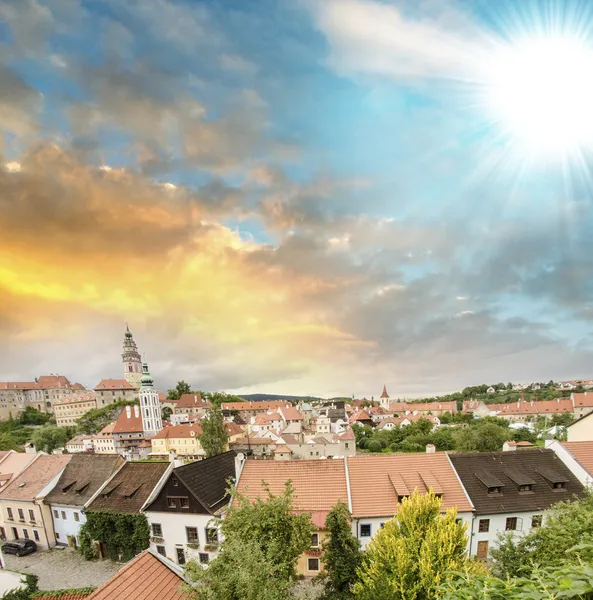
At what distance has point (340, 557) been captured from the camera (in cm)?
1529

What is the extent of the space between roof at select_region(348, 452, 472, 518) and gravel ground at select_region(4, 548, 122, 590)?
59.2 feet

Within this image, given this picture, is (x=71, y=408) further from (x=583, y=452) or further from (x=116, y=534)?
(x=583, y=452)

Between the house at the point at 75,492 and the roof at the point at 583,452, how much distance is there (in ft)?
122

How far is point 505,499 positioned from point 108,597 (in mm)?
24297

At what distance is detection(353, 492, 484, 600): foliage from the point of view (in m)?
11.2

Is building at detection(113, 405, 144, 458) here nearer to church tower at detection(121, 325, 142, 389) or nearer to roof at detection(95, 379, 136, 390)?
roof at detection(95, 379, 136, 390)

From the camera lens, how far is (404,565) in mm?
11555

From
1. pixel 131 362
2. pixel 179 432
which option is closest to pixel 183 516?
pixel 179 432

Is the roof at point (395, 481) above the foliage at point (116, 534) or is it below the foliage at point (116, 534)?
above

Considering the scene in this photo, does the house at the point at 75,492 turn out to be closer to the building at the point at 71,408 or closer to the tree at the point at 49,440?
the tree at the point at 49,440

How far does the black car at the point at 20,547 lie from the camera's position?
27073mm

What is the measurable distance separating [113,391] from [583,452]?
5974 inches

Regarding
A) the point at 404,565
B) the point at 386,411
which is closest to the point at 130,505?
the point at 404,565

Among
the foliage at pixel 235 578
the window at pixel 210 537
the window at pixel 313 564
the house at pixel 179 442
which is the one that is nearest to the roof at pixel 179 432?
the house at pixel 179 442
